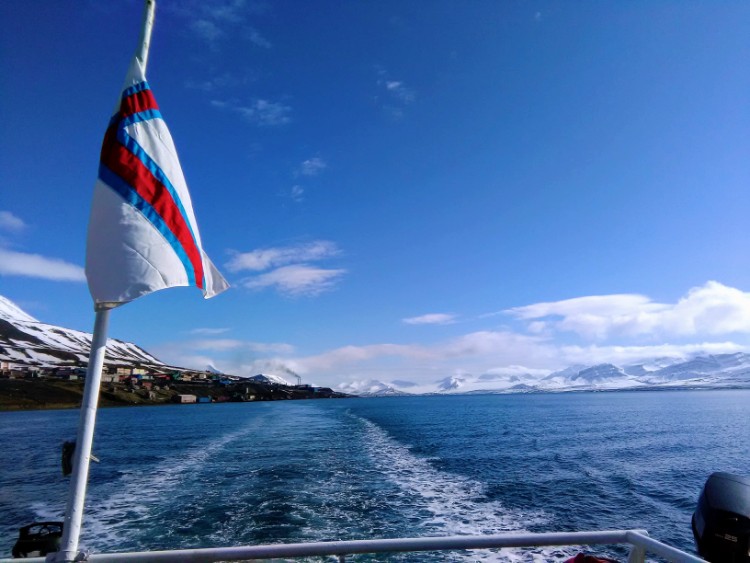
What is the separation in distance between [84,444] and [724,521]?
849 cm

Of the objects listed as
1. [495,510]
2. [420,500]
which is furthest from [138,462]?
[495,510]

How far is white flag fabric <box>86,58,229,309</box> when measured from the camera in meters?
4.20

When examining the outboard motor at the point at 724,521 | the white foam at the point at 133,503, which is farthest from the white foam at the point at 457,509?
the white foam at the point at 133,503

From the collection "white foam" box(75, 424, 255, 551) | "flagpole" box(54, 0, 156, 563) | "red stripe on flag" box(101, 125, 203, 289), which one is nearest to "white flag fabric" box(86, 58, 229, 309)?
"red stripe on flag" box(101, 125, 203, 289)

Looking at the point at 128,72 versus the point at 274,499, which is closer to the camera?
the point at 128,72

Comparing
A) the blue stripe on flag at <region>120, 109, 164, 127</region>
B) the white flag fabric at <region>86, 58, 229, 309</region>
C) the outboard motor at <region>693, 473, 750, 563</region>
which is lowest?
the outboard motor at <region>693, 473, 750, 563</region>

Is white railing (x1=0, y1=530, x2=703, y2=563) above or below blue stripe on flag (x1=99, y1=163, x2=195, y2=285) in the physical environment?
below

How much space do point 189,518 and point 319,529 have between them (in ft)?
19.1

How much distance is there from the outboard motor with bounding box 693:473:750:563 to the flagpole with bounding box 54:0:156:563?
27.0 feet

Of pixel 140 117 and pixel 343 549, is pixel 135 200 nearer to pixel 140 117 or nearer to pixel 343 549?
pixel 140 117

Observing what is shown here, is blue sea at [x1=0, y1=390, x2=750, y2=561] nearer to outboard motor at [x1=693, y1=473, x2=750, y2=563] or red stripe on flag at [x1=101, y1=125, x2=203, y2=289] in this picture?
outboard motor at [x1=693, y1=473, x2=750, y2=563]

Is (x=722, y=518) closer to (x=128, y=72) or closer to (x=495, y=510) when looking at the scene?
(x=128, y=72)

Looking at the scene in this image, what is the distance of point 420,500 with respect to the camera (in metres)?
23.6

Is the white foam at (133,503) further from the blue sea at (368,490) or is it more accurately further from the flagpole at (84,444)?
the flagpole at (84,444)
